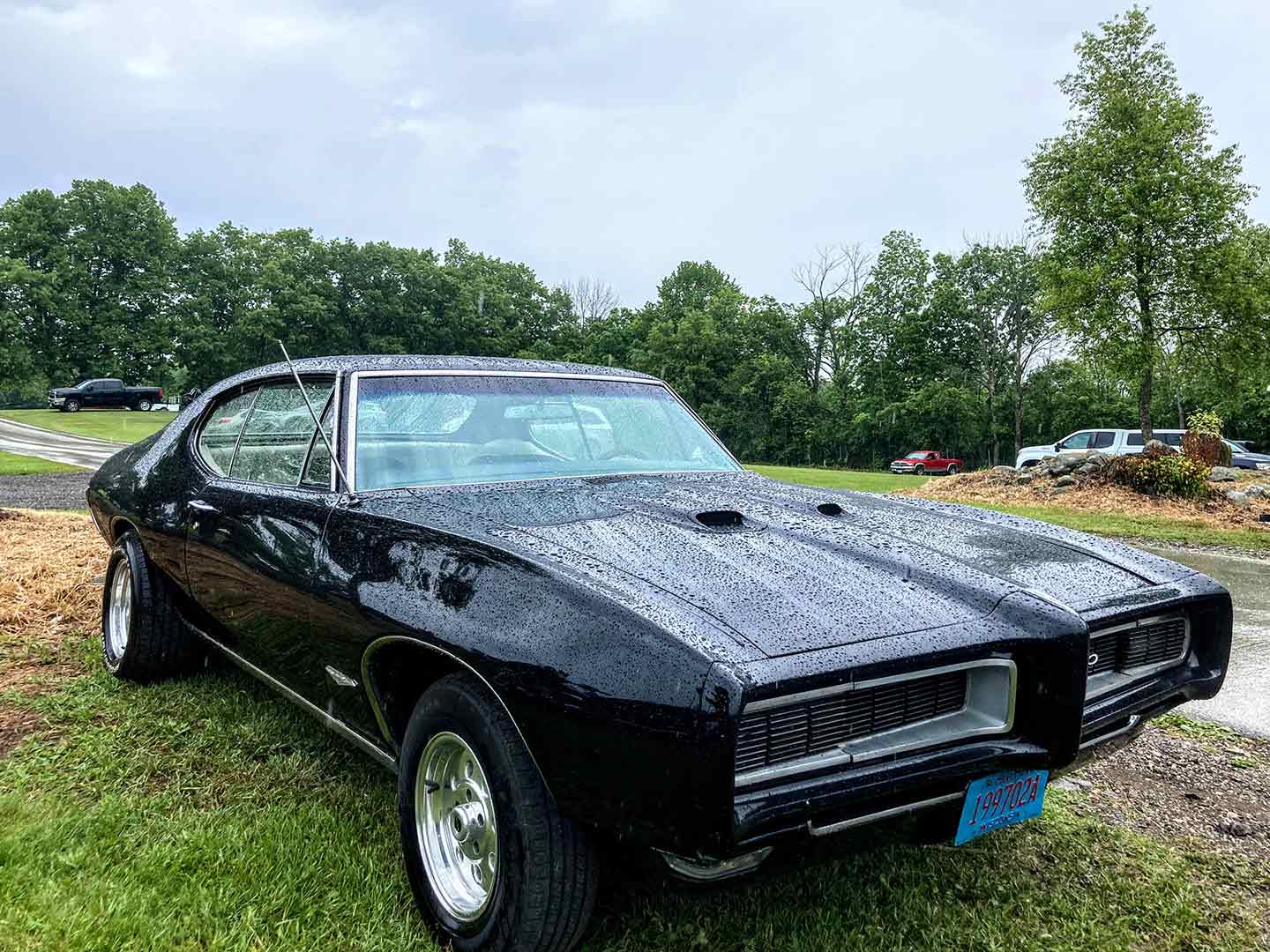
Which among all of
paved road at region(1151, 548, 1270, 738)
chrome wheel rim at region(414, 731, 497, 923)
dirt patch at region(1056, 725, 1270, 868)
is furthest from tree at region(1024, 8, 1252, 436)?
chrome wheel rim at region(414, 731, 497, 923)

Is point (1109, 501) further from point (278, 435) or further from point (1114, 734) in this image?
point (278, 435)

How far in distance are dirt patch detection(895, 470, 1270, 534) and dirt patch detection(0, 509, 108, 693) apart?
1160cm

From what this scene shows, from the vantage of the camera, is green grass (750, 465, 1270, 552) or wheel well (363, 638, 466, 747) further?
green grass (750, 465, 1270, 552)

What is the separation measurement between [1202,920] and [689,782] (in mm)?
1742

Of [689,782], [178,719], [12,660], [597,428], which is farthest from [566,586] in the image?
[12,660]

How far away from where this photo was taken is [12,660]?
4.31 m

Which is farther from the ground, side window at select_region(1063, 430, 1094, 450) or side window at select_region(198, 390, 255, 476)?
side window at select_region(198, 390, 255, 476)

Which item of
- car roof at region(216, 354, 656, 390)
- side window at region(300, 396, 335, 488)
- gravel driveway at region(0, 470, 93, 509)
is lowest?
gravel driveway at region(0, 470, 93, 509)

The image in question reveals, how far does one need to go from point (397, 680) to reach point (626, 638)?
867 mm

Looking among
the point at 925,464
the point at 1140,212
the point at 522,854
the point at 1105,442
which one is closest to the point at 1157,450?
the point at 1140,212

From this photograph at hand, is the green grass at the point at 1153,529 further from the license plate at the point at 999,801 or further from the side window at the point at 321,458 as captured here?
the license plate at the point at 999,801

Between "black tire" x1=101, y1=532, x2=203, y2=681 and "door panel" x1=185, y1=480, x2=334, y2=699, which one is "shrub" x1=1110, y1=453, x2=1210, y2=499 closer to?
"black tire" x1=101, y1=532, x2=203, y2=681

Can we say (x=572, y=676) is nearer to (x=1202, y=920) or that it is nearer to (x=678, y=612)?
(x=678, y=612)

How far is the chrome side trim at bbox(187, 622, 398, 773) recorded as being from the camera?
2404 millimetres
